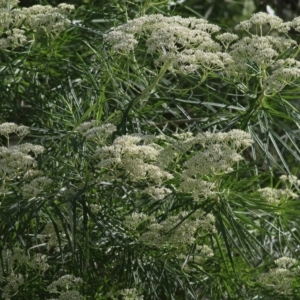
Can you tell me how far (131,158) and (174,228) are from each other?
10.0 inches

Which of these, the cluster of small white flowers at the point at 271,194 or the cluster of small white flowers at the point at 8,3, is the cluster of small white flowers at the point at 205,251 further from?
the cluster of small white flowers at the point at 8,3

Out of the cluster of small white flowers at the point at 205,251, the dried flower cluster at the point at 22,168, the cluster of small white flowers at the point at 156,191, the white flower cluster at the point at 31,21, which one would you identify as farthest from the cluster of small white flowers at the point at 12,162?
the cluster of small white flowers at the point at 205,251

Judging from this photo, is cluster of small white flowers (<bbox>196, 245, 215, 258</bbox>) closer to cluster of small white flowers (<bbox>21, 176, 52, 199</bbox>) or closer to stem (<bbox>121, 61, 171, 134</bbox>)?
stem (<bbox>121, 61, 171, 134</bbox>)

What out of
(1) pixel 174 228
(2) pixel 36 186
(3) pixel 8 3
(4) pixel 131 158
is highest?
(3) pixel 8 3

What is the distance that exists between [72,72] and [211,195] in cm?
88

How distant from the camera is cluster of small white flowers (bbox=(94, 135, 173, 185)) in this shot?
2190 millimetres

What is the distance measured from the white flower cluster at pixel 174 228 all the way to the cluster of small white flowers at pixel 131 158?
0.21 metres

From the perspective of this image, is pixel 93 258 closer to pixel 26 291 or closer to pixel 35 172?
pixel 26 291

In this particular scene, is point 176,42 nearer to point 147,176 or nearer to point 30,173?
point 147,176

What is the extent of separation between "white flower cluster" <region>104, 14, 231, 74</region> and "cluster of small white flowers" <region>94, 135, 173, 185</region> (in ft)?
0.76

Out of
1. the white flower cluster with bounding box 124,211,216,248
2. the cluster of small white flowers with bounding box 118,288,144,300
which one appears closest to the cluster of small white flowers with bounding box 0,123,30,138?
the white flower cluster with bounding box 124,211,216,248

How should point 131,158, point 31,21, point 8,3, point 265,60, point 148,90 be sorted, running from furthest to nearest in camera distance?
point 8,3 → point 31,21 → point 148,90 → point 265,60 → point 131,158

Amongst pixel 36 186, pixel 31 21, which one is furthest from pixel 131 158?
pixel 31 21

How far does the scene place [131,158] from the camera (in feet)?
7.31
